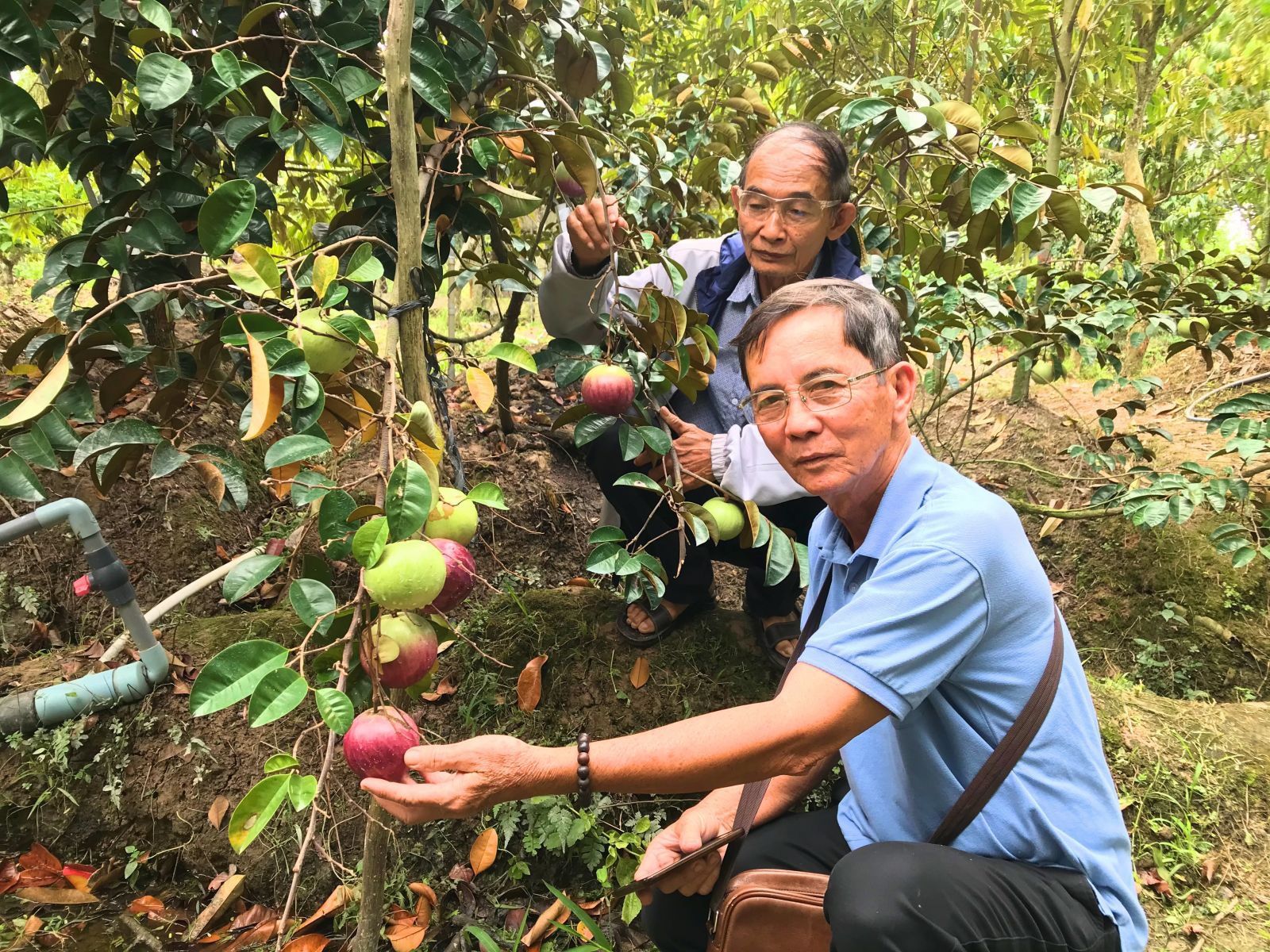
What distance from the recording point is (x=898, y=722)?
115 centimetres

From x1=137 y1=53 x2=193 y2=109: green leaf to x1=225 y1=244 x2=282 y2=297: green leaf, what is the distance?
271mm

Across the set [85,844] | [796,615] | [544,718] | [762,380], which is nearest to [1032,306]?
[796,615]

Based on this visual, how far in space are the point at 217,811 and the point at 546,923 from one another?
809 mm

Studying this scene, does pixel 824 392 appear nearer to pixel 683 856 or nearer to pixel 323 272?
pixel 323 272

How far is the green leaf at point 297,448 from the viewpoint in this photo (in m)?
0.92

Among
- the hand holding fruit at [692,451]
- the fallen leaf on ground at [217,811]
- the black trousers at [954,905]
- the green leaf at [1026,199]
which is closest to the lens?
the black trousers at [954,905]

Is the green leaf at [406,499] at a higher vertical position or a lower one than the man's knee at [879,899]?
higher

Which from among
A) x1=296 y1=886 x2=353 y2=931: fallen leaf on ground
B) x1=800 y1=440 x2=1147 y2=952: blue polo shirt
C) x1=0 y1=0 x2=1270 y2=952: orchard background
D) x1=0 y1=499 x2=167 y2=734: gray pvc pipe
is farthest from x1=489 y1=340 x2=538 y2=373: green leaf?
x1=296 y1=886 x2=353 y2=931: fallen leaf on ground

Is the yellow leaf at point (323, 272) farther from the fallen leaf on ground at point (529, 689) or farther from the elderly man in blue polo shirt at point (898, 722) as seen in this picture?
the fallen leaf on ground at point (529, 689)

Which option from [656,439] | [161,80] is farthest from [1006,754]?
[161,80]

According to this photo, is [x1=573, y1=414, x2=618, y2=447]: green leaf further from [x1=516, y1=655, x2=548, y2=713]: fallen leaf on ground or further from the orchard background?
[x1=516, y1=655, x2=548, y2=713]: fallen leaf on ground

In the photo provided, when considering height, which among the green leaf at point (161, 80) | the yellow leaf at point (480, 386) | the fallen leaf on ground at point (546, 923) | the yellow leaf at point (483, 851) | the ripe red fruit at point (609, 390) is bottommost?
the fallen leaf on ground at point (546, 923)

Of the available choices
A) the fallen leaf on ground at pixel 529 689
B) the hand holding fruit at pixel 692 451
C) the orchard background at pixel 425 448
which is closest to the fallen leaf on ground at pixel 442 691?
the orchard background at pixel 425 448

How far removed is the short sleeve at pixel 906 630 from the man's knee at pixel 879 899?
247 millimetres
